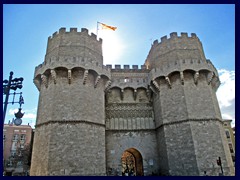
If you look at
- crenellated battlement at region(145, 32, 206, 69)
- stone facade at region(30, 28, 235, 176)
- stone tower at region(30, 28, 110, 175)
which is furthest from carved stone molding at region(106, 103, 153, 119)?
crenellated battlement at region(145, 32, 206, 69)

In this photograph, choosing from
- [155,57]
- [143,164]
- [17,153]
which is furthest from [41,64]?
[17,153]

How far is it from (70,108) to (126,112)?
5.35 metres

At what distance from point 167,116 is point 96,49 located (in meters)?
8.19

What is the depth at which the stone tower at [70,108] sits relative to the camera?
11969 millimetres

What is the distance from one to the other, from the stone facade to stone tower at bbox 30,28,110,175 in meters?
0.06

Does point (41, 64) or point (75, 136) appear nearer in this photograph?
point (75, 136)

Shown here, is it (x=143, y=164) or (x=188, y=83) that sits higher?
(x=188, y=83)

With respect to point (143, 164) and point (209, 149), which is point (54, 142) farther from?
point (209, 149)

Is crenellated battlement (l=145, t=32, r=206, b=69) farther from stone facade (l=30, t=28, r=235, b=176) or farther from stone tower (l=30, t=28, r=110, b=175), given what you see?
stone tower (l=30, t=28, r=110, b=175)

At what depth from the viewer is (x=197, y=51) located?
16.4 metres

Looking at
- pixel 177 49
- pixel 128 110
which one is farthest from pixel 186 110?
pixel 177 49

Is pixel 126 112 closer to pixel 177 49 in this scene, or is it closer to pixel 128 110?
pixel 128 110

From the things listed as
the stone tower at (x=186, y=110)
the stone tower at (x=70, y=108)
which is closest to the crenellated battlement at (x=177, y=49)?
the stone tower at (x=186, y=110)

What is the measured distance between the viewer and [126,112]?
16.7 meters
